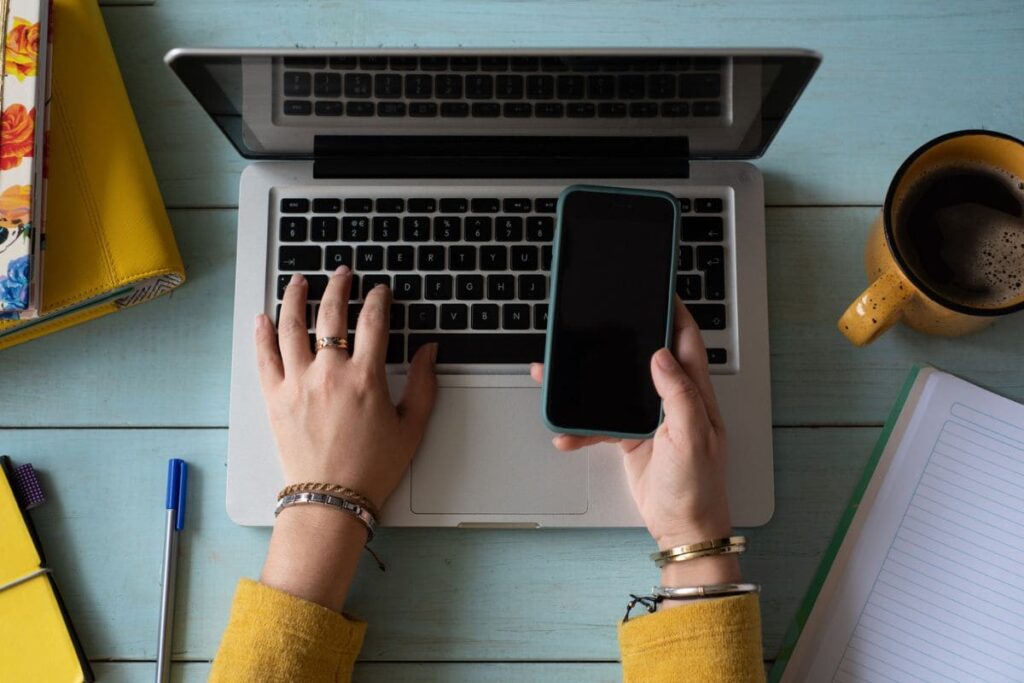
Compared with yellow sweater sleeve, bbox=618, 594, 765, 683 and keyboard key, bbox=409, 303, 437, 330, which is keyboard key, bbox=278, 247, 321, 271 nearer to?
keyboard key, bbox=409, 303, 437, 330

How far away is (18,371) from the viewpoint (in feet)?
2.26

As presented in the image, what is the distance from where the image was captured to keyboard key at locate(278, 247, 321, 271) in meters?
0.66

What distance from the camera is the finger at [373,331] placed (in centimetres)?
63

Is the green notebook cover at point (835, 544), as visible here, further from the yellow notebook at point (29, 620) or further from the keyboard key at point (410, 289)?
the yellow notebook at point (29, 620)

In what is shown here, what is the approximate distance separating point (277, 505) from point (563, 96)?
38 cm

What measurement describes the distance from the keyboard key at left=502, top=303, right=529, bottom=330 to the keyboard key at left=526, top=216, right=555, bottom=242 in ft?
0.19

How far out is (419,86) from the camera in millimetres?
593

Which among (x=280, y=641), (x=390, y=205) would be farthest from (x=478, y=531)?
(x=390, y=205)

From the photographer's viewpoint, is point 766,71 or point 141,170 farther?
point 141,170

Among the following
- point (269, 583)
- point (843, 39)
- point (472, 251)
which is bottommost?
point (269, 583)

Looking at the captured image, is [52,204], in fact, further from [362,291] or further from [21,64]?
[362,291]

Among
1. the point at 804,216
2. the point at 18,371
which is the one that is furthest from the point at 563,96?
the point at 18,371

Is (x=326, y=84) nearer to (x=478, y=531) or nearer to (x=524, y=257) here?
(x=524, y=257)

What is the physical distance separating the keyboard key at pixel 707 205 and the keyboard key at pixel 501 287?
0.16 metres
